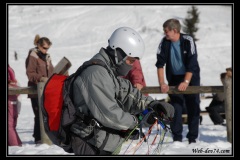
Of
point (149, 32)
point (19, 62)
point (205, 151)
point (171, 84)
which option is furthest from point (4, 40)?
point (149, 32)

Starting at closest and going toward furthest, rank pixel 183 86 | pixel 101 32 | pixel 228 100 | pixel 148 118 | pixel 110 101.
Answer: pixel 110 101 < pixel 148 118 < pixel 183 86 < pixel 228 100 < pixel 101 32

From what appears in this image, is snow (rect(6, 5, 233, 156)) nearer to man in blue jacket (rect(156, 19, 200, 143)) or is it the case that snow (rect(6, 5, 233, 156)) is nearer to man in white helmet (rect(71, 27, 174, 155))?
man in blue jacket (rect(156, 19, 200, 143))

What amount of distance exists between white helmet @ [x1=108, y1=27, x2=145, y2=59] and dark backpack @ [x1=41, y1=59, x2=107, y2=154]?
0.35 metres

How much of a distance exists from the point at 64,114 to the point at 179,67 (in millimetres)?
3909

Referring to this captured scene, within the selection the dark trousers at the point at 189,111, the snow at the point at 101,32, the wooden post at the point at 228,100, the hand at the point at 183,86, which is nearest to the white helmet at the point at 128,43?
the hand at the point at 183,86

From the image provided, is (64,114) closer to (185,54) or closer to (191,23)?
(185,54)

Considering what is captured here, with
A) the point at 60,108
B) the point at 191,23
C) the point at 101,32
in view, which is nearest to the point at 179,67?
the point at 60,108

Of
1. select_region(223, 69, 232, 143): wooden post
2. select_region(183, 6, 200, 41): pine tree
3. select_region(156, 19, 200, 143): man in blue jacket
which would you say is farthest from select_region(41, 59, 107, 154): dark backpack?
select_region(183, 6, 200, 41): pine tree

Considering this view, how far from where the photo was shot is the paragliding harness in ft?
15.0

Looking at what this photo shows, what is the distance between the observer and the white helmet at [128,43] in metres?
4.84

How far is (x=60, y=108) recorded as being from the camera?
4.63m

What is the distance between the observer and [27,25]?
58781 mm

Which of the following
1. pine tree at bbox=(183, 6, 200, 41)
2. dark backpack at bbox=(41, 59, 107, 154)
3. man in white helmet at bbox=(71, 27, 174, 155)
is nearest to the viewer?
man in white helmet at bbox=(71, 27, 174, 155)

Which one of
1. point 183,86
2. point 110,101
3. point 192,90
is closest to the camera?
point 110,101
